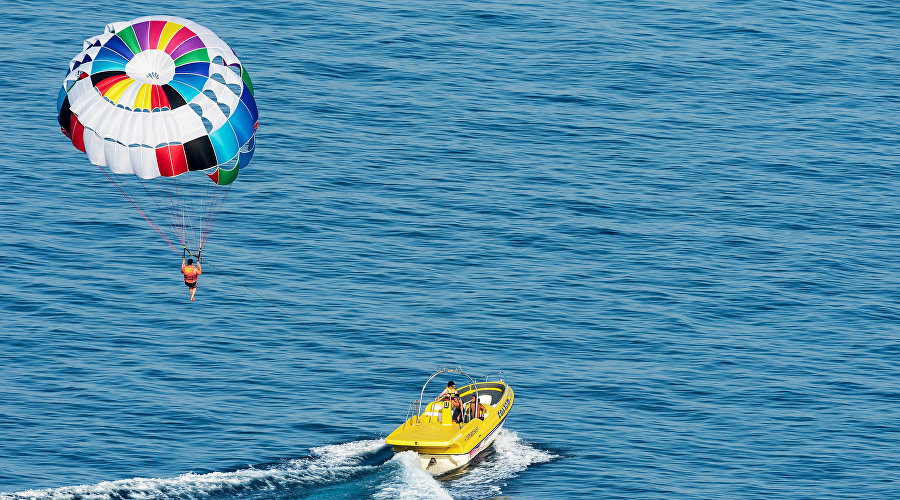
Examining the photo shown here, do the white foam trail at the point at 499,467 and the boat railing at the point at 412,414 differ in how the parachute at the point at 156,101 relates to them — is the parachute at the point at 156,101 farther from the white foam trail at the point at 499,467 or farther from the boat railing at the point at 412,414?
the white foam trail at the point at 499,467

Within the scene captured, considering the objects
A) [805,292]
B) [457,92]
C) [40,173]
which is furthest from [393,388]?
[457,92]

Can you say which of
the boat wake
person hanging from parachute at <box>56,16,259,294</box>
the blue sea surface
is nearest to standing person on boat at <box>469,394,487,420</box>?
the blue sea surface

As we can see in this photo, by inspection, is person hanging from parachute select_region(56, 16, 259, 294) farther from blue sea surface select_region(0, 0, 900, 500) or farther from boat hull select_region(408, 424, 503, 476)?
boat hull select_region(408, 424, 503, 476)

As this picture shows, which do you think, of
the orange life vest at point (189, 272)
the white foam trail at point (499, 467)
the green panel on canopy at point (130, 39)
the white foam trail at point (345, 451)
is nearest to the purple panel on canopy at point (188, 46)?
the green panel on canopy at point (130, 39)

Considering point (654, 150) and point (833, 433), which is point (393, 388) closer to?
point (833, 433)

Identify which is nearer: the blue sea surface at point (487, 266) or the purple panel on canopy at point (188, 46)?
the purple panel on canopy at point (188, 46)
